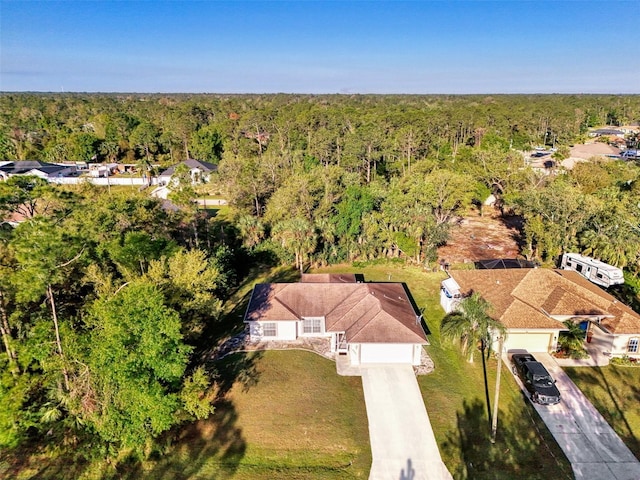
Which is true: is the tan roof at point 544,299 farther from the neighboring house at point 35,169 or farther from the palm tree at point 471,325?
the neighboring house at point 35,169

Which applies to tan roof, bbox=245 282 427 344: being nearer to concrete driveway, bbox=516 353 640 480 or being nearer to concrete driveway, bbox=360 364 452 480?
concrete driveway, bbox=360 364 452 480

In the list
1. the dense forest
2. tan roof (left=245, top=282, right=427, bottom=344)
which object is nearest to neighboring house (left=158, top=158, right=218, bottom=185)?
the dense forest

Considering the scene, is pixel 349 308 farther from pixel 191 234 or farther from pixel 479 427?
pixel 191 234

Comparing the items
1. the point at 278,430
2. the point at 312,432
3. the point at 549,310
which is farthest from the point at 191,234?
the point at 549,310

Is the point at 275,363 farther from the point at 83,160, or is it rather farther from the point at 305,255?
the point at 83,160

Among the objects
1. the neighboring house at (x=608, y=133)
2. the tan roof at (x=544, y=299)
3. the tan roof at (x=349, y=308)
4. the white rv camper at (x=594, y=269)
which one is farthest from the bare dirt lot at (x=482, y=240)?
the neighboring house at (x=608, y=133)
